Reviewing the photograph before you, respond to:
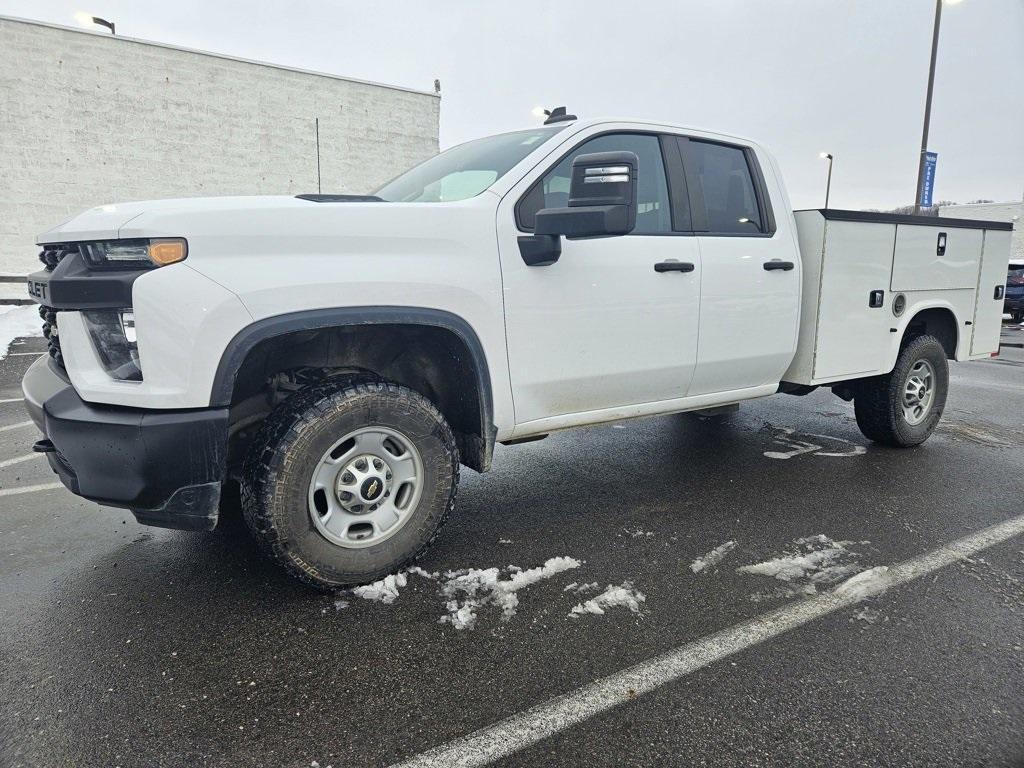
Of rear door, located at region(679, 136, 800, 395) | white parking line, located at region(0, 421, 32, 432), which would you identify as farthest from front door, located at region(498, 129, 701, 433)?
white parking line, located at region(0, 421, 32, 432)

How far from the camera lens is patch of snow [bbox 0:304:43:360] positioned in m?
10.9

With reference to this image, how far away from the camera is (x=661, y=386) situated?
3.67 meters

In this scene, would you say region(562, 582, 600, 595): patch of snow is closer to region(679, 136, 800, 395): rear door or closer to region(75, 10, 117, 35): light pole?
region(679, 136, 800, 395): rear door

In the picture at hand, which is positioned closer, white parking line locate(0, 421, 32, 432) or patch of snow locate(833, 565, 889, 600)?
patch of snow locate(833, 565, 889, 600)

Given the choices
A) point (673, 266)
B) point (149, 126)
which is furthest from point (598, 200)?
point (149, 126)

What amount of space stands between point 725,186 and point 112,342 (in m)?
3.33

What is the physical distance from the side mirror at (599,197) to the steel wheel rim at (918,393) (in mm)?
3305

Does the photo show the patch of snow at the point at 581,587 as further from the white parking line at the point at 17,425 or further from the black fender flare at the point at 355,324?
the white parking line at the point at 17,425

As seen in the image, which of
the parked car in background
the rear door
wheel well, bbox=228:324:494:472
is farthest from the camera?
the parked car in background

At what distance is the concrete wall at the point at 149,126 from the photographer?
15484mm

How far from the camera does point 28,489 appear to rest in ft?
13.4

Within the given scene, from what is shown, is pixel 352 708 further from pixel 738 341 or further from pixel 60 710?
pixel 738 341

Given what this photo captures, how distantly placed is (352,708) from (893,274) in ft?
14.3

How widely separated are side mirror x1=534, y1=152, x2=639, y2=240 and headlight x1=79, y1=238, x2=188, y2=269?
1.47 meters
